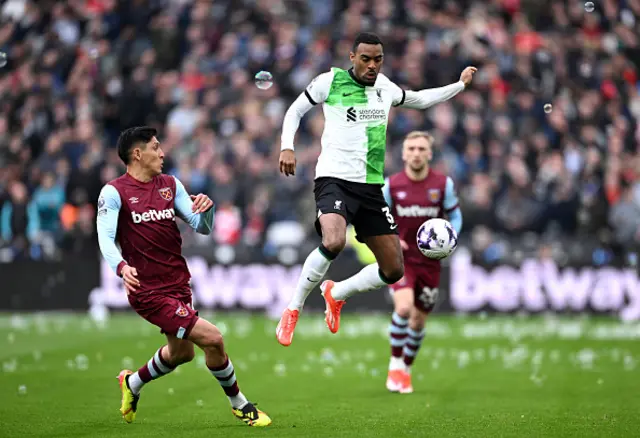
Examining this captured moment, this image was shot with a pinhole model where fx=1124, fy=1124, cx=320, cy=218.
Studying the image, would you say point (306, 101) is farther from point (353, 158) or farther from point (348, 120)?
point (353, 158)

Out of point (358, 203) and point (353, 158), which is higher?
point (353, 158)

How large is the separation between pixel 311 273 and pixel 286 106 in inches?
543

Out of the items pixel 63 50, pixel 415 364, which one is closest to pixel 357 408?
pixel 415 364

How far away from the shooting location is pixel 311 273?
10.0m

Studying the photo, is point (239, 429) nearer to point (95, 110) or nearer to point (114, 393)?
point (114, 393)

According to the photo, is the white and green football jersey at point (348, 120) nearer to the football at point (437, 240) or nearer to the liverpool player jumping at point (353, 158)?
the liverpool player jumping at point (353, 158)

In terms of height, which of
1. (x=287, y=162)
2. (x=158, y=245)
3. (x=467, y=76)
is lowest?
(x=158, y=245)

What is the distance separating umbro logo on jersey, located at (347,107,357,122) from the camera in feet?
32.7

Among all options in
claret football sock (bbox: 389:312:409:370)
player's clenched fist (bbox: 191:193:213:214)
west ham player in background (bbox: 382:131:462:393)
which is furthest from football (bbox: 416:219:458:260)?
claret football sock (bbox: 389:312:409:370)

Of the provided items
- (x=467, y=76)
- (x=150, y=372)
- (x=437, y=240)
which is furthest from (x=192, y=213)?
(x=467, y=76)

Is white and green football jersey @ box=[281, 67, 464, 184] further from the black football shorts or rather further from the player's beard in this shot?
the player's beard

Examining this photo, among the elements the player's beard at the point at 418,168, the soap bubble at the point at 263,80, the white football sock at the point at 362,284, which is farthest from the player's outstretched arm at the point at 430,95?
the player's beard at the point at 418,168

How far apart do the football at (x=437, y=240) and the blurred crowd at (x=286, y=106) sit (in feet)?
35.4

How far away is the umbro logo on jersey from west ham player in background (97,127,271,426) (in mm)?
1556
